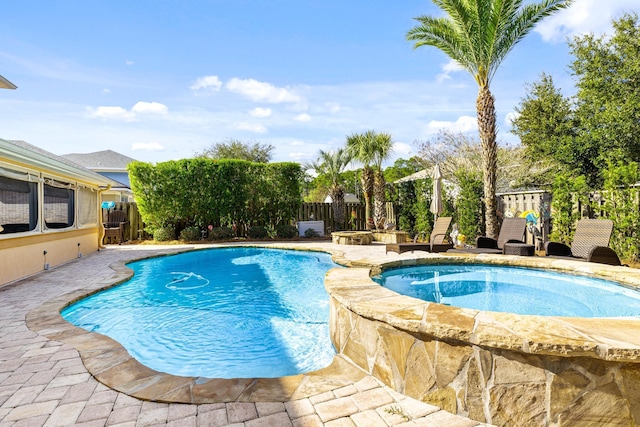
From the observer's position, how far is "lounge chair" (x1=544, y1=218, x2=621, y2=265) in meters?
6.34

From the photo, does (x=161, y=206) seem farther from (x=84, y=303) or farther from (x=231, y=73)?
(x=84, y=303)

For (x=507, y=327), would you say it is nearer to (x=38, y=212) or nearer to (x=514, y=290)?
(x=514, y=290)

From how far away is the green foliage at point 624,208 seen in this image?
24.9 ft

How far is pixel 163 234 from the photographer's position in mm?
14891

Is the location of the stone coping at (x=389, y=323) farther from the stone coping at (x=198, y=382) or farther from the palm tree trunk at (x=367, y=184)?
the palm tree trunk at (x=367, y=184)

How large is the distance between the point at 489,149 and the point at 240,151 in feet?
83.8

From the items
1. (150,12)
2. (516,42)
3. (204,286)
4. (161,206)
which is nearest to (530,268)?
(204,286)

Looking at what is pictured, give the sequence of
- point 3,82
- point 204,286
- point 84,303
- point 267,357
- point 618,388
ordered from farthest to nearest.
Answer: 1. point 204,286
2. point 3,82
3. point 84,303
4. point 267,357
5. point 618,388

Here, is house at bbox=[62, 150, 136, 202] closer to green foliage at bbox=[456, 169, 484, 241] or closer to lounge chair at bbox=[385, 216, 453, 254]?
lounge chair at bbox=[385, 216, 453, 254]

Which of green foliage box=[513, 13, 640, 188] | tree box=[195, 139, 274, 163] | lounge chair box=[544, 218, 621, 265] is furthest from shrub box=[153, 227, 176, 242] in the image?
tree box=[195, 139, 274, 163]

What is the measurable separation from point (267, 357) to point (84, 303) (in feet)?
12.2

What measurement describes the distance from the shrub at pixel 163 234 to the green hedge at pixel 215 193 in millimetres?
277

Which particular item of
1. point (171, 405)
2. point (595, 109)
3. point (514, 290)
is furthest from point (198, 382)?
point (595, 109)

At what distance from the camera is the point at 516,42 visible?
10.1 meters
